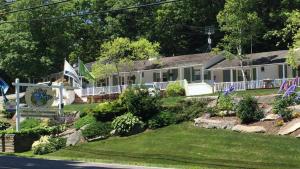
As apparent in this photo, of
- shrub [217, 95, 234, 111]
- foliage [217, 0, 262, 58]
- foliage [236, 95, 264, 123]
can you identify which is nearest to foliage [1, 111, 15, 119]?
shrub [217, 95, 234, 111]

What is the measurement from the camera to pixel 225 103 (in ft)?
96.3

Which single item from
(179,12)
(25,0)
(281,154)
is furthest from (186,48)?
(281,154)

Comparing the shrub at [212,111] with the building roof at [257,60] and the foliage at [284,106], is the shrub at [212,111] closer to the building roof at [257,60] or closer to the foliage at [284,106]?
the foliage at [284,106]

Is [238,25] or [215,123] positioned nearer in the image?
[215,123]

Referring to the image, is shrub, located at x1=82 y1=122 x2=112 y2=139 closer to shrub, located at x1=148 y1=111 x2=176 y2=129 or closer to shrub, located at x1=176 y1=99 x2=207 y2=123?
shrub, located at x1=148 y1=111 x2=176 y2=129

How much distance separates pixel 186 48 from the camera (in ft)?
270

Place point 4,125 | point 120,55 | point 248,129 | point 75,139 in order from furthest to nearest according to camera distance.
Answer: point 120,55
point 4,125
point 75,139
point 248,129

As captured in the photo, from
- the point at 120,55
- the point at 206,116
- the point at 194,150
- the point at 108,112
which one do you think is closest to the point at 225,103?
the point at 206,116

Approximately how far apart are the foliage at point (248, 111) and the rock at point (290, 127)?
79.9 inches

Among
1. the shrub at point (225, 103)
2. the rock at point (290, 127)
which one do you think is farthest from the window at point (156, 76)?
the rock at point (290, 127)

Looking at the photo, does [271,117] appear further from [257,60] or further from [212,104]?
[257,60]

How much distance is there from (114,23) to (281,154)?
6008 cm

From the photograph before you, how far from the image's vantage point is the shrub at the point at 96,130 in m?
29.2

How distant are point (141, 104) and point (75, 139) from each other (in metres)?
4.09
